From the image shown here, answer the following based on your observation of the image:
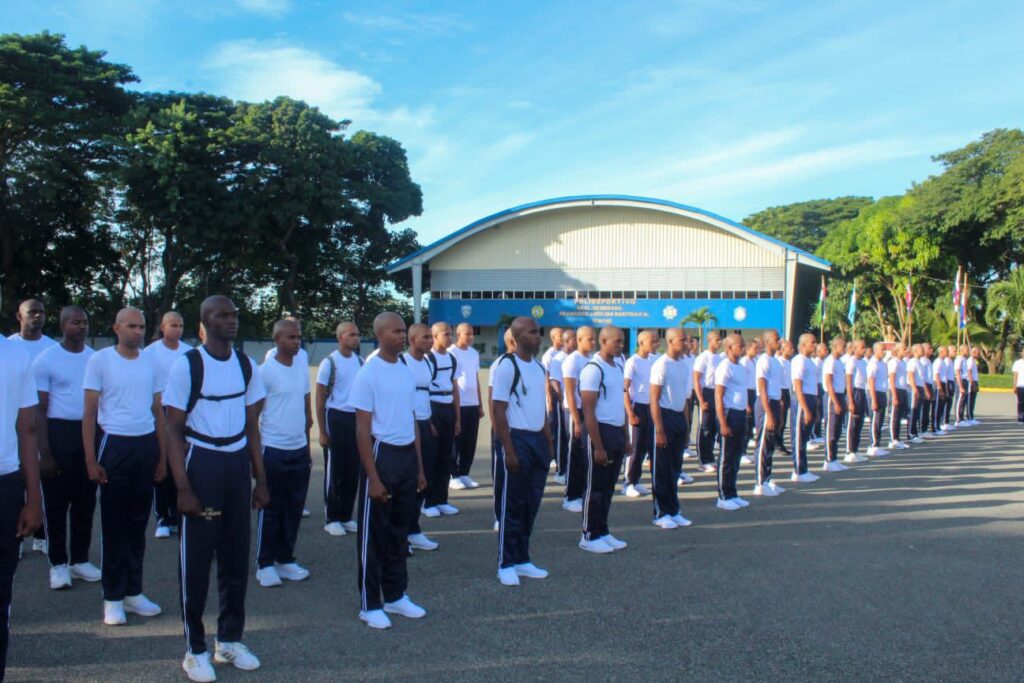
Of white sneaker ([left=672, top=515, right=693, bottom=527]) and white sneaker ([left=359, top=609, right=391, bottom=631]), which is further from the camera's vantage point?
white sneaker ([left=672, top=515, right=693, bottom=527])

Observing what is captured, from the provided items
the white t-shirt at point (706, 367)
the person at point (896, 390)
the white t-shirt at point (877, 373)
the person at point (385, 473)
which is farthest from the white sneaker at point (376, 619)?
the person at point (896, 390)

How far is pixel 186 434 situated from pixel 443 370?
161 inches

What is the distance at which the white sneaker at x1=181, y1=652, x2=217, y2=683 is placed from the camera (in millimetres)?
3826

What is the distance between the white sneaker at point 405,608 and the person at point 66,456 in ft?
7.24

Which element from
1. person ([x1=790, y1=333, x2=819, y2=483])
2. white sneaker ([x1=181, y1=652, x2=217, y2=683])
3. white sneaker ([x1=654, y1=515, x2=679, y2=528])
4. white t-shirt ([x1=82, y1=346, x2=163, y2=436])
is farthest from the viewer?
person ([x1=790, y1=333, x2=819, y2=483])

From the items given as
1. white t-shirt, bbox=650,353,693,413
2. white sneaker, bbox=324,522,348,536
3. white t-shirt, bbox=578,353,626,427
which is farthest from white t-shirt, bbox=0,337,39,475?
white t-shirt, bbox=650,353,693,413

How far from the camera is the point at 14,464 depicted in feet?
→ 11.4

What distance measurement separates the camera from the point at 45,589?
5.25 meters

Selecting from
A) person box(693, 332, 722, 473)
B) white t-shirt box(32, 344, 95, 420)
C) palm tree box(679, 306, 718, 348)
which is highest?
palm tree box(679, 306, 718, 348)

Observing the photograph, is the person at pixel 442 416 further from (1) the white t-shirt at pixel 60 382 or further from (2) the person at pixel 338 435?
(1) the white t-shirt at pixel 60 382

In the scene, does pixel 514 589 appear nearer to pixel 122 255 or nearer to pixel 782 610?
pixel 782 610

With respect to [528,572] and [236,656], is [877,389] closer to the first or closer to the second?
[528,572]

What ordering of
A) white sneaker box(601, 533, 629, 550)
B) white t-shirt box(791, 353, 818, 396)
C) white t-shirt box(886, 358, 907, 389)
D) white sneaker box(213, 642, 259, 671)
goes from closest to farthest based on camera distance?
white sneaker box(213, 642, 259, 671) < white sneaker box(601, 533, 629, 550) < white t-shirt box(791, 353, 818, 396) < white t-shirt box(886, 358, 907, 389)

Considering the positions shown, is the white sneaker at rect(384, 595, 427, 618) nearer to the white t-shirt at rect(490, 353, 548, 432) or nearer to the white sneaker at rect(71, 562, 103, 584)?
the white t-shirt at rect(490, 353, 548, 432)
